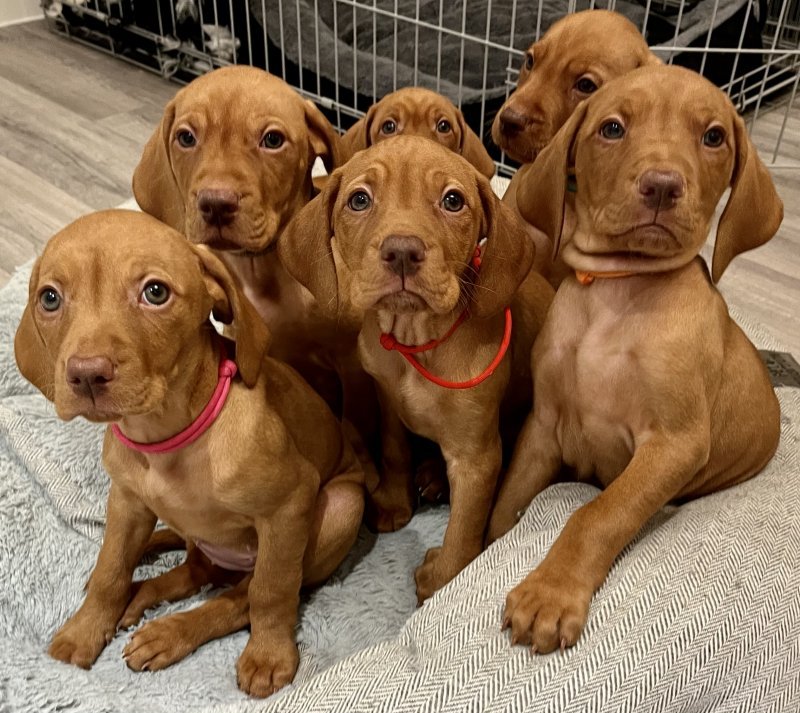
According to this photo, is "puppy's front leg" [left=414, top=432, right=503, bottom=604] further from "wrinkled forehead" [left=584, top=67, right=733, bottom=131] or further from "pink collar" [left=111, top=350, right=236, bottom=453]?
"wrinkled forehead" [left=584, top=67, right=733, bottom=131]

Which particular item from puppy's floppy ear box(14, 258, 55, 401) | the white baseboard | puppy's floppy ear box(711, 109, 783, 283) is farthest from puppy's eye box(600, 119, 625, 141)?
the white baseboard

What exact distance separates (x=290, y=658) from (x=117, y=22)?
5.31 m

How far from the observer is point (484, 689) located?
1782 millimetres

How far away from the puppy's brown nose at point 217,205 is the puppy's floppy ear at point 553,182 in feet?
2.43

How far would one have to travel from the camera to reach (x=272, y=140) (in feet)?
8.01

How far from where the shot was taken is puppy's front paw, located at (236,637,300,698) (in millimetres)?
2160

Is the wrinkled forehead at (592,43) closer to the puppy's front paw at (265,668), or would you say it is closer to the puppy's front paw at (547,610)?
the puppy's front paw at (547,610)

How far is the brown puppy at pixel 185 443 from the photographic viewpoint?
1726 millimetres

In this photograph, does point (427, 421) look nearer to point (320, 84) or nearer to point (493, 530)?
point (493, 530)

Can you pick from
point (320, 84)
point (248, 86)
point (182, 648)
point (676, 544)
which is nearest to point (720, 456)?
point (676, 544)

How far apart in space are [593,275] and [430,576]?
920mm

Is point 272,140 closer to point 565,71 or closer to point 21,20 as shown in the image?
point 565,71

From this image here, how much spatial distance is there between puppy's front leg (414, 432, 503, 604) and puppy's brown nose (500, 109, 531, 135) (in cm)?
91

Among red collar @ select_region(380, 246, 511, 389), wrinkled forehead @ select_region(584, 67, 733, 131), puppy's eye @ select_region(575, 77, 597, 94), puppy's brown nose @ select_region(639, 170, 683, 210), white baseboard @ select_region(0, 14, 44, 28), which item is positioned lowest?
white baseboard @ select_region(0, 14, 44, 28)
